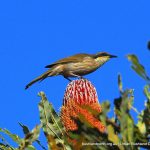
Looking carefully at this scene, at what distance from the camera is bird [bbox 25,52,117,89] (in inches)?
518

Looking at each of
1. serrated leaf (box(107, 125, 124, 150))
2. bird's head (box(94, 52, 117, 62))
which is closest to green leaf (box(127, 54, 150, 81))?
serrated leaf (box(107, 125, 124, 150))

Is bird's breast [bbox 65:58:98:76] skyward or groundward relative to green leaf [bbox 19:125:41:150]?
skyward

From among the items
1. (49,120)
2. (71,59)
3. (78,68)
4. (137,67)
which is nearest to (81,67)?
(78,68)

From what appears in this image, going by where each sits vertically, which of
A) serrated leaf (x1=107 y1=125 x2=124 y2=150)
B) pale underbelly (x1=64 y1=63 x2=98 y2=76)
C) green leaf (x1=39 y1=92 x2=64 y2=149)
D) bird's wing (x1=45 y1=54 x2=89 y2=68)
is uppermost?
bird's wing (x1=45 y1=54 x2=89 y2=68)

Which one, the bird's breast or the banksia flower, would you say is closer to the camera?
the banksia flower

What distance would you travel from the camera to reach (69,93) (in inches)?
260

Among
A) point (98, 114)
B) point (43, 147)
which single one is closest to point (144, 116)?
point (98, 114)

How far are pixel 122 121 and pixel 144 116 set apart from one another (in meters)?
0.38

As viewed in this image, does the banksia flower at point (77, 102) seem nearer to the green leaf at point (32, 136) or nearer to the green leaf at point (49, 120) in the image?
the green leaf at point (49, 120)

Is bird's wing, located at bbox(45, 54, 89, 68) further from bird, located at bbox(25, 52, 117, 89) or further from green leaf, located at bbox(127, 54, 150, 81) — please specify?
green leaf, located at bbox(127, 54, 150, 81)

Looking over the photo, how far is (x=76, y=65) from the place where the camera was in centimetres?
1324

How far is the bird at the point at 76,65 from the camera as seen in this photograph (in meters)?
13.2

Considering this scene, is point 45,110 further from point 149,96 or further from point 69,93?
point 149,96

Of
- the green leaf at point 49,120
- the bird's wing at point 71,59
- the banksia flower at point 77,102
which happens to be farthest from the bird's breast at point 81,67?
the green leaf at point 49,120
